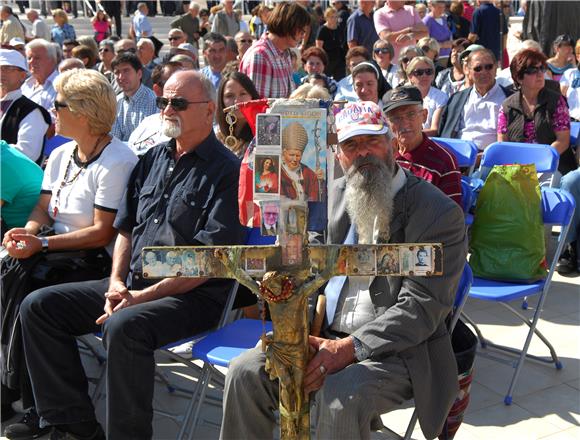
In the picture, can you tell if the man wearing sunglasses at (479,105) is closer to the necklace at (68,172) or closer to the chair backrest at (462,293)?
the chair backrest at (462,293)

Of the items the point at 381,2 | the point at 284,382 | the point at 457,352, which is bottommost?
the point at 457,352

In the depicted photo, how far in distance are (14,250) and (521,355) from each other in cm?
262

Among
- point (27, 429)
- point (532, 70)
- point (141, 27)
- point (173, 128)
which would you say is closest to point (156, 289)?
point (173, 128)

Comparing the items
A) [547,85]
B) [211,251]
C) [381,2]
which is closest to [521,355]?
[211,251]

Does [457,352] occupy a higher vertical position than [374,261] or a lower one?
lower

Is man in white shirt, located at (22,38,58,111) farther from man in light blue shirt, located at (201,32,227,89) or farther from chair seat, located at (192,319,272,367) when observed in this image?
chair seat, located at (192,319,272,367)

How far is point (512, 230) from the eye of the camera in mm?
4188

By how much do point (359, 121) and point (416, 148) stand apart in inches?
62.0

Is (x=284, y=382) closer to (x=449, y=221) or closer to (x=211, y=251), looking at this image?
(x=211, y=251)

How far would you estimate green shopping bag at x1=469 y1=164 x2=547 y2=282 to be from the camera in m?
4.13

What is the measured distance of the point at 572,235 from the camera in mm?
5734

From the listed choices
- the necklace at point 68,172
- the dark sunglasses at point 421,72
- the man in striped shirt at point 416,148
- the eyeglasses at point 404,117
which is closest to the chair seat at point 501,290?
the man in striped shirt at point 416,148

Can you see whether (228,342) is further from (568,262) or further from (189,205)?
(568,262)

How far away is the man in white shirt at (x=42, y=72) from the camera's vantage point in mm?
7758
